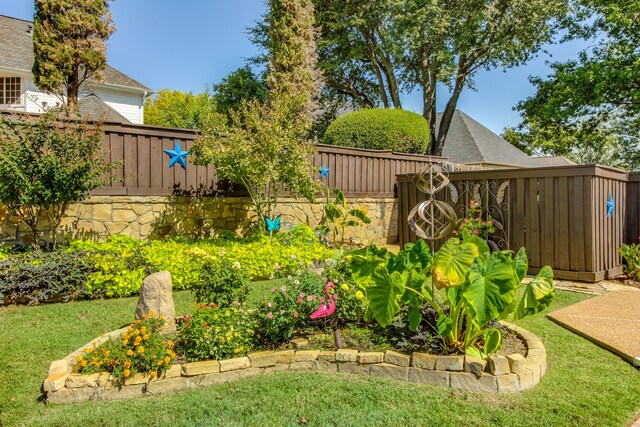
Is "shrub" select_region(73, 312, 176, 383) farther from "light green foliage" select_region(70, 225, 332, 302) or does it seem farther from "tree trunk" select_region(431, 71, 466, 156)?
"tree trunk" select_region(431, 71, 466, 156)

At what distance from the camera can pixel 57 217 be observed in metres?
5.84

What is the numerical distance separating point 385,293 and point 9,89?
16.9m

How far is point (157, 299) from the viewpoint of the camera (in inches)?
146

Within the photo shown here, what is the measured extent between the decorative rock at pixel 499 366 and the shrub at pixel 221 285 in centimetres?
219

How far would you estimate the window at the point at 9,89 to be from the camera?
1456cm

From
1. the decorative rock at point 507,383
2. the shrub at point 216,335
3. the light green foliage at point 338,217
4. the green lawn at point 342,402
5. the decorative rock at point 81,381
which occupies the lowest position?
the green lawn at point 342,402

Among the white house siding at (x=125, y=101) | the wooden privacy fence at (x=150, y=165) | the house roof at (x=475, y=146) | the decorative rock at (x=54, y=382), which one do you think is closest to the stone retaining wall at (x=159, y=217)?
the wooden privacy fence at (x=150, y=165)

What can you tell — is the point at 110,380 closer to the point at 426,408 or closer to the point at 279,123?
the point at 426,408

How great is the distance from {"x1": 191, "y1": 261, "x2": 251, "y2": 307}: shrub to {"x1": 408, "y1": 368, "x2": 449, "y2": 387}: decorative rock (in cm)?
168

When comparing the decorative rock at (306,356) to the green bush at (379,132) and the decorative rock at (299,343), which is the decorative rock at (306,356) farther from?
the green bush at (379,132)

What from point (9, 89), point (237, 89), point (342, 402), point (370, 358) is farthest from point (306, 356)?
point (9, 89)

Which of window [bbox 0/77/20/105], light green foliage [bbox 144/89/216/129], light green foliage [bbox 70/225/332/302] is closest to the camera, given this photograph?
light green foliage [bbox 70/225/332/302]

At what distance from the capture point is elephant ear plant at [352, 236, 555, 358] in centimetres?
287

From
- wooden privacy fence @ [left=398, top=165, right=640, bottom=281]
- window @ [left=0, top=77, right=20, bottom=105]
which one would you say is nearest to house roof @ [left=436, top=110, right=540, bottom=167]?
wooden privacy fence @ [left=398, top=165, right=640, bottom=281]
